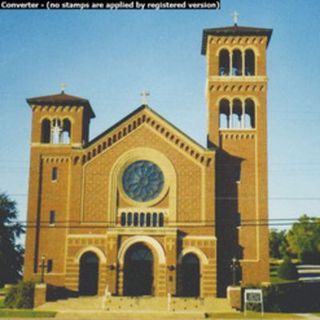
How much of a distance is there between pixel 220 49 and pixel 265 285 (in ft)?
74.1

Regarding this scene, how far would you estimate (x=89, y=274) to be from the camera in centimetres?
5112

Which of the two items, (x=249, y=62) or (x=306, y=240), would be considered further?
(x=306, y=240)

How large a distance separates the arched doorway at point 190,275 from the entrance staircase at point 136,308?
2.23 meters

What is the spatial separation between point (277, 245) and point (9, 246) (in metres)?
54.4

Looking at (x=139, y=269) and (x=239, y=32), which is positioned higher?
(x=239, y=32)

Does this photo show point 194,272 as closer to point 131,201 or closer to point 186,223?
point 186,223

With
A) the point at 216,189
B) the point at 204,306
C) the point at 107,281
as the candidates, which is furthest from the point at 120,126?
the point at 204,306

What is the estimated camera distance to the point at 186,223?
2025 inches

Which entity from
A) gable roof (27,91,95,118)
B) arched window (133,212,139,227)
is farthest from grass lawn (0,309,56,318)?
gable roof (27,91,95,118)

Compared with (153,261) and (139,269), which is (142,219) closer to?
(153,261)

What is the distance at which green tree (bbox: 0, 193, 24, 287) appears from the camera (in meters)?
63.2

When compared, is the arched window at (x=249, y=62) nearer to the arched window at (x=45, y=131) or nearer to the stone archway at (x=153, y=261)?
the stone archway at (x=153, y=261)

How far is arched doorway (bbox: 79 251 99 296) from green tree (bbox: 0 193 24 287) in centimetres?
1432

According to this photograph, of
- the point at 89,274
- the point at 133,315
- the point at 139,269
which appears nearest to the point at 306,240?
the point at 139,269
